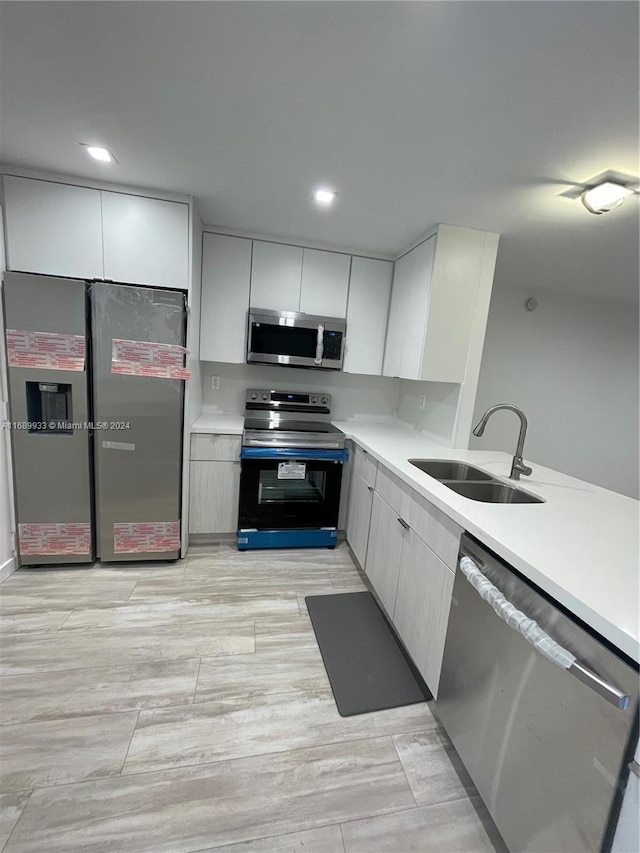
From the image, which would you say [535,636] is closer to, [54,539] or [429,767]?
[429,767]

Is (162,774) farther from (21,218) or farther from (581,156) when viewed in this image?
(581,156)

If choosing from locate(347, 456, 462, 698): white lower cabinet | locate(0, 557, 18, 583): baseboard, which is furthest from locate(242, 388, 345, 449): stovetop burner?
locate(0, 557, 18, 583): baseboard

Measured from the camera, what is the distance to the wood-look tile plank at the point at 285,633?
A: 1706mm

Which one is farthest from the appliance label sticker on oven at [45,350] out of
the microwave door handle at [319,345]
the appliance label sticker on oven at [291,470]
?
the microwave door handle at [319,345]

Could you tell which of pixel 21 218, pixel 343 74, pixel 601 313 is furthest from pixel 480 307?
pixel 21 218

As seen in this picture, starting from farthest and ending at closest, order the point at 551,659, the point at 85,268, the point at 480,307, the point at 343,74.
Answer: the point at 480,307 < the point at 85,268 < the point at 343,74 < the point at 551,659

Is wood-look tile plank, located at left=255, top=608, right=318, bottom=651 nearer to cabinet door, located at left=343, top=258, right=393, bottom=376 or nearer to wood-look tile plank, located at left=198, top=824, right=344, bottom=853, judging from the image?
wood-look tile plank, located at left=198, top=824, right=344, bottom=853

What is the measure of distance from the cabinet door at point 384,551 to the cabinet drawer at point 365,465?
0.14 metres

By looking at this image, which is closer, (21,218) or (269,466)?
(21,218)

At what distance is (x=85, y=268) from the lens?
77.5 inches

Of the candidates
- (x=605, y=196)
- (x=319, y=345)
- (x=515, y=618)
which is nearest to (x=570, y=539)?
(x=515, y=618)

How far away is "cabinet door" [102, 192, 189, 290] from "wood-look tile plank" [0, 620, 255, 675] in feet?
6.46

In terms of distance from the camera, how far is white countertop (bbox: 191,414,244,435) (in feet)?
7.84

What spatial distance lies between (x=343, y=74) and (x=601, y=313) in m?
3.87
